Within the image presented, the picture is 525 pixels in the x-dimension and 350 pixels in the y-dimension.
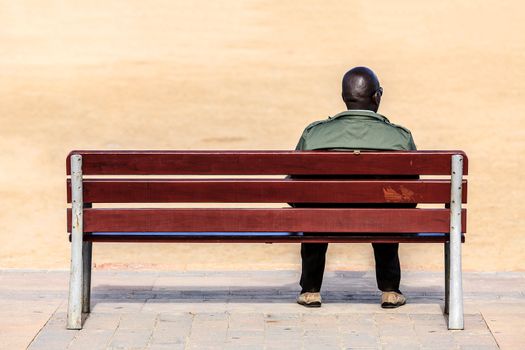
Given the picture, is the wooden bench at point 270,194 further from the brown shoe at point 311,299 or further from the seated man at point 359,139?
the brown shoe at point 311,299

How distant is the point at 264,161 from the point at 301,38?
296 inches

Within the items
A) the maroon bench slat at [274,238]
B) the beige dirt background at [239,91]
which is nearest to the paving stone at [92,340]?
the maroon bench slat at [274,238]

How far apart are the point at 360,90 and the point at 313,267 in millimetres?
867

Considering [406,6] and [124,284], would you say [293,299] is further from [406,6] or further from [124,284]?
[406,6]

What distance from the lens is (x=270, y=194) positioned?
575 cm

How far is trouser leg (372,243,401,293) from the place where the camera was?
6180 millimetres

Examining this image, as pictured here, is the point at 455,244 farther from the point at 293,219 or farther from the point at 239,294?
the point at 239,294

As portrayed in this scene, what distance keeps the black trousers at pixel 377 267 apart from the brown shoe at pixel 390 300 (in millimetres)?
A: 32

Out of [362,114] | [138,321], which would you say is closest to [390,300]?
[362,114]

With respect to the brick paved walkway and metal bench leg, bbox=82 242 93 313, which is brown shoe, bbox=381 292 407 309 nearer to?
the brick paved walkway

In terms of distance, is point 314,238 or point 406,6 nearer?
point 314,238

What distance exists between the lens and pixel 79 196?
18.9ft

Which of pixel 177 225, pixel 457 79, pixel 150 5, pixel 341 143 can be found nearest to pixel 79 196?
pixel 177 225

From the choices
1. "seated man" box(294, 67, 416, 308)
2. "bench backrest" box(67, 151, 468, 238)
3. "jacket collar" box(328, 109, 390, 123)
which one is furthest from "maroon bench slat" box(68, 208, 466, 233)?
"jacket collar" box(328, 109, 390, 123)
